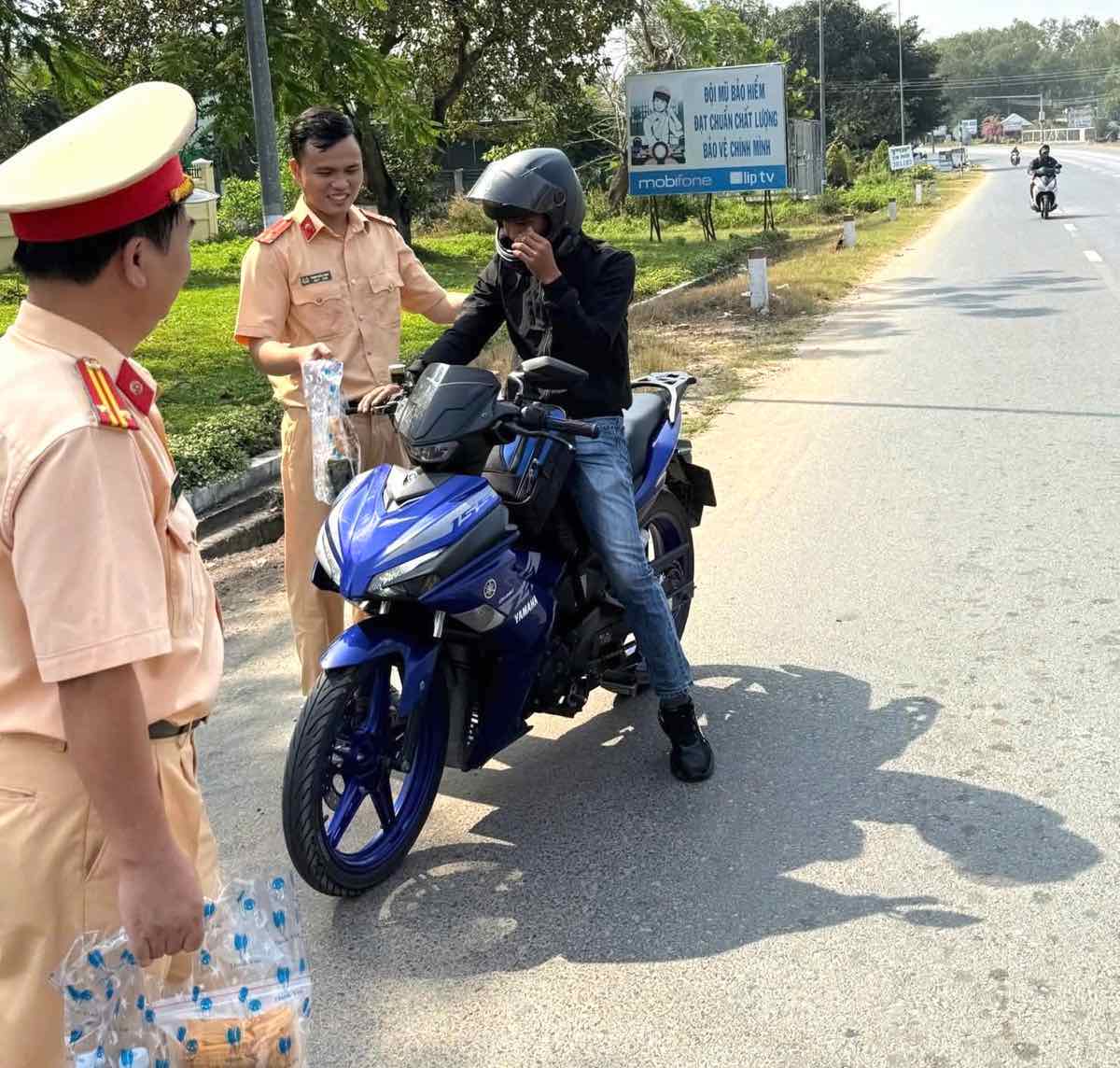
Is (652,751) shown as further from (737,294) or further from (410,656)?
(737,294)

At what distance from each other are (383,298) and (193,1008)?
3.19 m

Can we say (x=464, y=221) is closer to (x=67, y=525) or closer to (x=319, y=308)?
(x=319, y=308)

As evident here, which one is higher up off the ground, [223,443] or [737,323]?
[223,443]

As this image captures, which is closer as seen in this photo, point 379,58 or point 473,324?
point 473,324

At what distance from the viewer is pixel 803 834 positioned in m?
3.55

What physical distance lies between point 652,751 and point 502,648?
0.87 m

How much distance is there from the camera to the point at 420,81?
22.4 metres

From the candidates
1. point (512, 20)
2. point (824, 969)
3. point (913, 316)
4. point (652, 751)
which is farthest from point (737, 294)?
point (824, 969)

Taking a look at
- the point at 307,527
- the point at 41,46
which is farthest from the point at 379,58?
the point at 307,527

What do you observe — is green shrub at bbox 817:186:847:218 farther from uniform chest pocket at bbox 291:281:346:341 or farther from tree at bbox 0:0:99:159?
uniform chest pocket at bbox 291:281:346:341

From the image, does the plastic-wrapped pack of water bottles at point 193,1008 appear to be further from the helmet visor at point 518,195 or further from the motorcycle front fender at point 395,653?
the helmet visor at point 518,195

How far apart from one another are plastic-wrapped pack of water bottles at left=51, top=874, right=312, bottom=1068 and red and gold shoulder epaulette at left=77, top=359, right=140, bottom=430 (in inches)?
26.2

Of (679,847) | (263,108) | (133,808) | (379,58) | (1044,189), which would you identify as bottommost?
(679,847)

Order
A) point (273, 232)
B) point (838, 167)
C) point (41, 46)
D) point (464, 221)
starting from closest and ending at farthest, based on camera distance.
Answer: point (273, 232)
point (41, 46)
point (464, 221)
point (838, 167)
